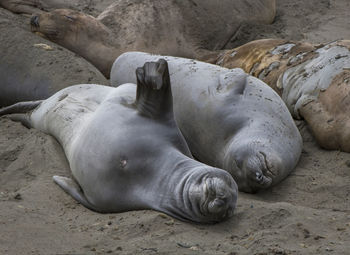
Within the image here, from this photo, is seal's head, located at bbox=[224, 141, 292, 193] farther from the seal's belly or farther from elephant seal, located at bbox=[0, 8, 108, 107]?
elephant seal, located at bbox=[0, 8, 108, 107]

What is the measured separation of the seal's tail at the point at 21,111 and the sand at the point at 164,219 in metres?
0.38

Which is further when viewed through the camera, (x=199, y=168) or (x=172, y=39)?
(x=172, y=39)

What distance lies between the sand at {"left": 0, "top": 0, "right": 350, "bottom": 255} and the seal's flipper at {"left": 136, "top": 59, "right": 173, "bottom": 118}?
59 cm

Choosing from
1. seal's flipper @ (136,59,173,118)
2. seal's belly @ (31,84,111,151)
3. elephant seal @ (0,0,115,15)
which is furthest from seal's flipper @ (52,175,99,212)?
elephant seal @ (0,0,115,15)

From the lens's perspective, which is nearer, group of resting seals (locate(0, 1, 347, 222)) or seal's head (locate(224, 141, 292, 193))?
group of resting seals (locate(0, 1, 347, 222))

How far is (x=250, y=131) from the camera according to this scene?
4.03 metres

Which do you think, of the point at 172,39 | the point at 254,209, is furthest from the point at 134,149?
the point at 172,39

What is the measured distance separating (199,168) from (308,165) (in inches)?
51.6

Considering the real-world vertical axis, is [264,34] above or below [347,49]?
below

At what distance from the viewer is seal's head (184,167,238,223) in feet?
10.0

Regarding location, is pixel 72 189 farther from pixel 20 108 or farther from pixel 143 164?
pixel 20 108

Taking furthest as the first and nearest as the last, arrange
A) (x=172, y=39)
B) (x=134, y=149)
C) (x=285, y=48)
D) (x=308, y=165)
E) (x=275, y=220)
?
1. (x=172, y=39)
2. (x=285, y=48)
3. (x=308, y=165)
4. (x=134, y=149)
5. (x=275, y=220)

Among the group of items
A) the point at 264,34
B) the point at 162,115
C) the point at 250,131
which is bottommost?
the point at 264,34

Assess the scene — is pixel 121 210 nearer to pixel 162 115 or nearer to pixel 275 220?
pixel 162 115
